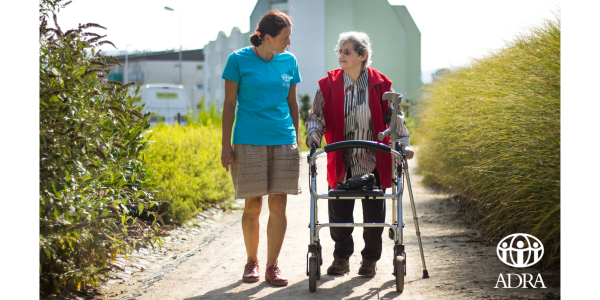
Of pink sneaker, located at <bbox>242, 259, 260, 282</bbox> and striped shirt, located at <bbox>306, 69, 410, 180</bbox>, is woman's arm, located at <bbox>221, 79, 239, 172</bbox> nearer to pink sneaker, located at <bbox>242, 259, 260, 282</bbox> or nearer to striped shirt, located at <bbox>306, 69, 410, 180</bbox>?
striped shirt, located at <bbox>306, 69, 410, 180</bbox>

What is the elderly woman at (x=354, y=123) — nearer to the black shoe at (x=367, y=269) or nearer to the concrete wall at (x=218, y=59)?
the black shoe at (x=367, y=269)

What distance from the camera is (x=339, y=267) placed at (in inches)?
158

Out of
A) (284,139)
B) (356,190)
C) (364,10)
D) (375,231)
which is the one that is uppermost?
(364,10)

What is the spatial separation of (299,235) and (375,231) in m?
1.76

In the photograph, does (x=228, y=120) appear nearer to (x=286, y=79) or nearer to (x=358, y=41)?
(x=286, y=79)

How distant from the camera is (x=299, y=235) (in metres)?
5.66

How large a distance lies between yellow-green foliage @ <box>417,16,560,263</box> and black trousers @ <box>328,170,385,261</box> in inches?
34.5

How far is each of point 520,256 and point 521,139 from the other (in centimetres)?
89

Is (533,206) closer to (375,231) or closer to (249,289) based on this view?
(375,231)

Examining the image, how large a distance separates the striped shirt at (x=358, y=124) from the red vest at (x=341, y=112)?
0.03m

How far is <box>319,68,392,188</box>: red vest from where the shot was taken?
3.90 m

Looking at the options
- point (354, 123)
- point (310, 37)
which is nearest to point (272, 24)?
point (354, 123)
